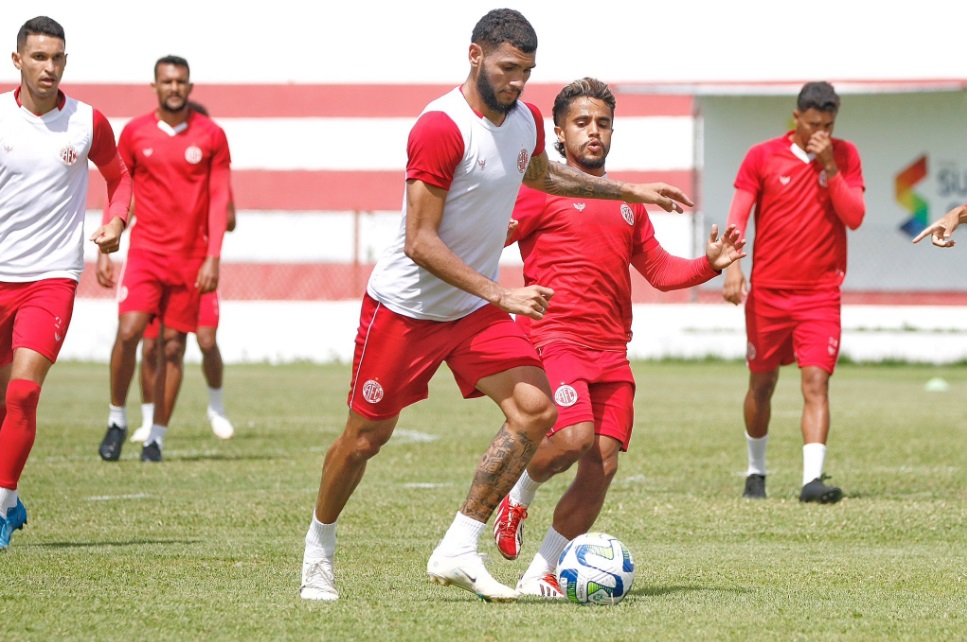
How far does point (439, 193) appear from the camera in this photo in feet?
19.1

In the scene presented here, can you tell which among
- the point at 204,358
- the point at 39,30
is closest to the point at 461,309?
the point at 39,30

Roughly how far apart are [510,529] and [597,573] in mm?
829

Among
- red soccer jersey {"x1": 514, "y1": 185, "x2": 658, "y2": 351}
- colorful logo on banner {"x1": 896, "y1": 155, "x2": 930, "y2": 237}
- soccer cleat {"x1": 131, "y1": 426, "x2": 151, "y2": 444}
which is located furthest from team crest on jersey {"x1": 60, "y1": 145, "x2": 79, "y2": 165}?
colorful logo on banner {"x1": 896, "y1": 155, "x2": 930, "y2": 237}

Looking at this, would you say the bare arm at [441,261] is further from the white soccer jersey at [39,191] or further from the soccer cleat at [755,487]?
the soccer cleat at [755,487]

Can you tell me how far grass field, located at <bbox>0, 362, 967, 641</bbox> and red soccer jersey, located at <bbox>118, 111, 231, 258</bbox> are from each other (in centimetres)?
165

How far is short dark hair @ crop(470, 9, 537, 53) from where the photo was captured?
5.85 meters

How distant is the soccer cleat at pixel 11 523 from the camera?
7.29 meters

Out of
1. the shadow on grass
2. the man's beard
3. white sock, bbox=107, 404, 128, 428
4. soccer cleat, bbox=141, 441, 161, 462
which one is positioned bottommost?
soccer cleat, bbox=141, 441, 161, 462

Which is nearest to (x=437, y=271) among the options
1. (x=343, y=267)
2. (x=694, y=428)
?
(x=694, y=428)

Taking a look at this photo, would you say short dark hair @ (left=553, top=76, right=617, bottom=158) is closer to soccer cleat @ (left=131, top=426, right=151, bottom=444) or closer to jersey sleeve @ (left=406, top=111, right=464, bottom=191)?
jersey sleeve @ (left=406, top=111, right=464, bottom=191)

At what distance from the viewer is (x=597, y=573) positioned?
6.07 m

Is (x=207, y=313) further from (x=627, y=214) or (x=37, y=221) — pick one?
(x=627, y=214)

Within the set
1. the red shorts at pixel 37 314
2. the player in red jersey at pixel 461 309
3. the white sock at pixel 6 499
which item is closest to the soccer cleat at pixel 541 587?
the player in red jersey at pixel 461 309

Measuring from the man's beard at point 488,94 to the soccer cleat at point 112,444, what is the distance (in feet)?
20.9
